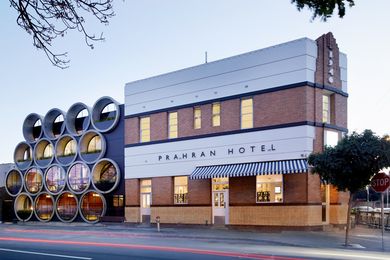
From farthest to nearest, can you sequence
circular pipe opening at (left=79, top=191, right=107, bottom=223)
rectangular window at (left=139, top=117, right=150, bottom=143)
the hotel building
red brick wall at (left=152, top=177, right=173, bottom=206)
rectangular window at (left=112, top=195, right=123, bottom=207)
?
1. circular pipe opening at (left=79, top=191, right=107, bottom=223)
2. rectangular window at (left=112, top=195, right=123, bottom=207)
3. rectangular window at (left=139, top=117, right=150, bottom=143)
4. red brick wall at (left=152, top=177, right=173, bottom=206)
5. the hotel building

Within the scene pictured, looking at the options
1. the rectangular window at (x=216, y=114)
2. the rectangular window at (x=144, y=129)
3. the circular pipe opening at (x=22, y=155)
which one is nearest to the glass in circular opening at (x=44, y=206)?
the circular pipe opening at (x=22, y=155)

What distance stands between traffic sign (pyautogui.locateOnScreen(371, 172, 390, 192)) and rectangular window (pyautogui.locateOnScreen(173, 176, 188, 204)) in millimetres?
14667

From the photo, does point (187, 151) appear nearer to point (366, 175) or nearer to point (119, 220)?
point (119, 220)

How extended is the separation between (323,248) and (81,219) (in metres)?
25.6

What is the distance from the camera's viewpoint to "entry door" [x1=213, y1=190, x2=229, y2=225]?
3105cm

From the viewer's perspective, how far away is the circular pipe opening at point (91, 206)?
41375 millimetres

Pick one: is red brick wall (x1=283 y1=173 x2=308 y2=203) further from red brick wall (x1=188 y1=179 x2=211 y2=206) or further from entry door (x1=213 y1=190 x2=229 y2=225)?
red brick wall (x1=188 y1=179 x2=211 y2=206)

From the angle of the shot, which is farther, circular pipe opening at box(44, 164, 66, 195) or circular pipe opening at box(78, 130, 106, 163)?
circular pipe opening at box(44, 164, 66, 195)

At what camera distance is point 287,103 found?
28.6 metres

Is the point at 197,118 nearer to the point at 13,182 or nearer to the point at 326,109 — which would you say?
the point at 326,109

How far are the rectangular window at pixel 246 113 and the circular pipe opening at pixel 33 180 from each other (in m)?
22.7

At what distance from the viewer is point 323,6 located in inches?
296

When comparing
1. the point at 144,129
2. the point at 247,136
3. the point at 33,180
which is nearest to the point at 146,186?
the point at 144,129

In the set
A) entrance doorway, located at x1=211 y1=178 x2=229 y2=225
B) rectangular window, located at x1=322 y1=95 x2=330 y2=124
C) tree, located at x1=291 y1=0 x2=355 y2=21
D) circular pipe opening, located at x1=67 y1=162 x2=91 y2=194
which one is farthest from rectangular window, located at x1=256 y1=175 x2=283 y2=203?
tree, located at x1=291 y1=0 x2=355 y2=21
